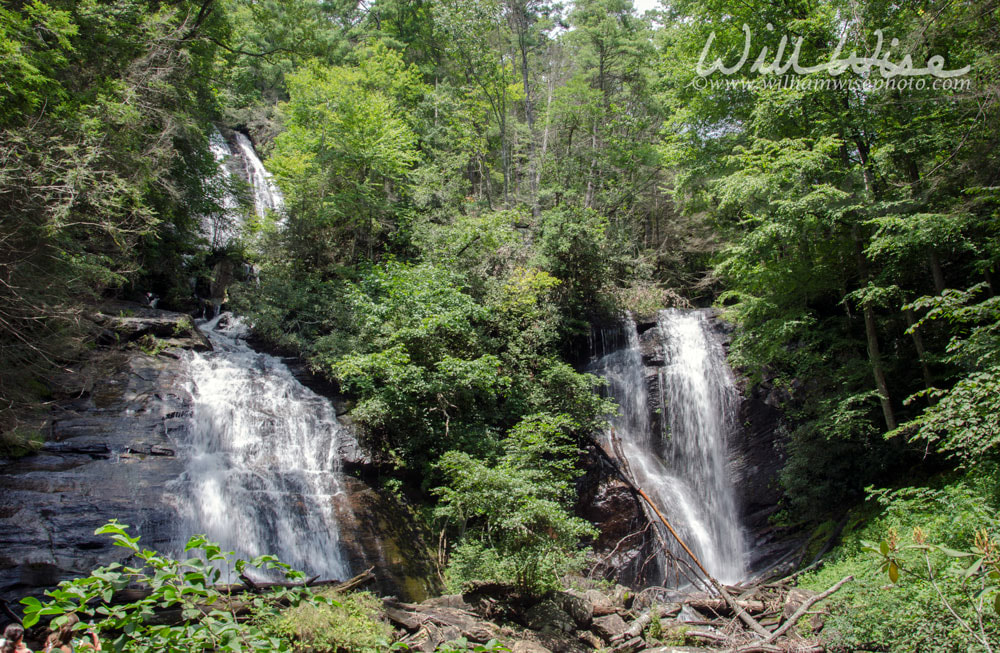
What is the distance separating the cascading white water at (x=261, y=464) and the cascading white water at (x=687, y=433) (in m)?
7.09

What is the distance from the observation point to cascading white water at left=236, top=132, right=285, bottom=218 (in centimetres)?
2020

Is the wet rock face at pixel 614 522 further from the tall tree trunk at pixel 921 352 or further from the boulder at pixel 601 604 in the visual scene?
the tall tree trunk at pixel 921 352

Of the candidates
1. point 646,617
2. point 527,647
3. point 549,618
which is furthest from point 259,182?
point 646,617

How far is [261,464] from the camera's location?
9.91 metres

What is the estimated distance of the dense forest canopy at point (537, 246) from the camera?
776cm

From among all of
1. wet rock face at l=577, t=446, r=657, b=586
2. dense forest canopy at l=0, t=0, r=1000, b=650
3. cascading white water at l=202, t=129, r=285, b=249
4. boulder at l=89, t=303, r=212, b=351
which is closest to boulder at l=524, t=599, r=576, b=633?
dense forest canopy at l=0, t=0, r=1000, b=650

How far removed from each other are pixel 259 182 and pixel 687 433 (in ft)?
61.8

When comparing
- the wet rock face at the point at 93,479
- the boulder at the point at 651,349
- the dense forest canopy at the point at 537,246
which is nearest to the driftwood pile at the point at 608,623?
the dense forest canopy at the point at 537,246

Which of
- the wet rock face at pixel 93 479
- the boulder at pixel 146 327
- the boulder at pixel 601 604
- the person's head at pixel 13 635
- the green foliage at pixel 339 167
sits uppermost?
the green foliage at pixel 339 167

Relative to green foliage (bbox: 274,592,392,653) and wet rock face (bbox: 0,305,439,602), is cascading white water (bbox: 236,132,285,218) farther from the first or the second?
green foliage (bbox: 274,592,392,653)

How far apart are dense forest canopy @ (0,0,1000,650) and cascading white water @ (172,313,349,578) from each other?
3.42ft

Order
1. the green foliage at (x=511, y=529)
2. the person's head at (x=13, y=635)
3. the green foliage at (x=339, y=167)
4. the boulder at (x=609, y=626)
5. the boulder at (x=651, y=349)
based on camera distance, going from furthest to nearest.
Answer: the green foliage at (x=339, y=167), the boulder at (x=651, y=349), the green foliage at (x=511, y=529), the boulder at (x=609, y=626), the person's head at (x=13, y=635)

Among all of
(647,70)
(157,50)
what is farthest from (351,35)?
(157,50)

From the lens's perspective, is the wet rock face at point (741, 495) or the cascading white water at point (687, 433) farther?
the cascading white water at point (687, 433)
